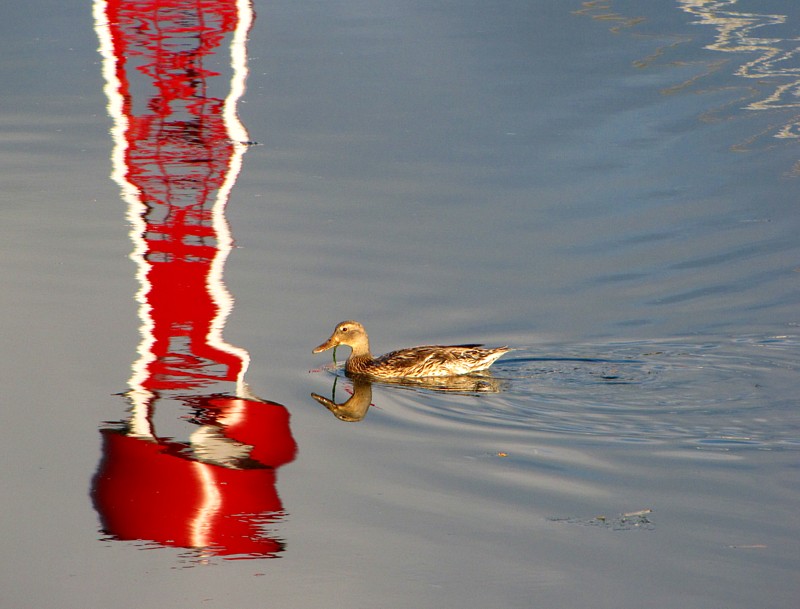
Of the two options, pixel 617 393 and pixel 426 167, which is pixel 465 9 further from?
pixel 617 393

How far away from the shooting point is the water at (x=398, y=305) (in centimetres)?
627

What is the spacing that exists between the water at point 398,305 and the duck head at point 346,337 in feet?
0.53

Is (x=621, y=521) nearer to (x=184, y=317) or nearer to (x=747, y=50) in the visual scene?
(x=184, y=317)

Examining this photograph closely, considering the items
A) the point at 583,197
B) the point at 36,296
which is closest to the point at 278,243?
the point at 36,296

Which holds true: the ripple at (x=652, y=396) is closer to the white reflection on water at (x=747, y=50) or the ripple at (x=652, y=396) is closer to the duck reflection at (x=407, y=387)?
the duck reflection at (x=407, y=387)

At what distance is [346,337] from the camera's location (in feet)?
30.7

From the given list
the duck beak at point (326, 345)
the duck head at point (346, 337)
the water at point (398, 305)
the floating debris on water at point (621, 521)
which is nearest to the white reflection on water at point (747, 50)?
the water at point (398, 305)

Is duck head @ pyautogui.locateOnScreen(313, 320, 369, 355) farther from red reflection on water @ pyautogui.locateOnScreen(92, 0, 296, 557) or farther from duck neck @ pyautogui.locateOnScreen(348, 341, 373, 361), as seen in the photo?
red reflection on water @ pyautogui.locateOnScreen(92, 0, 296, 557)

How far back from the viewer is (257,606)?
571cm

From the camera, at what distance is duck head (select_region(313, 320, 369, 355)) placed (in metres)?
9.30

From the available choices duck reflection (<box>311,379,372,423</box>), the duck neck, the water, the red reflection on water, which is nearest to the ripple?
the water

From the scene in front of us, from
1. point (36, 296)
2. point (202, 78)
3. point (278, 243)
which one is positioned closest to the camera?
point (36, 296)

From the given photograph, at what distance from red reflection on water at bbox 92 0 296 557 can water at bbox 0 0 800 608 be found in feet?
0.10

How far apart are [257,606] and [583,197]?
25.1 ft
